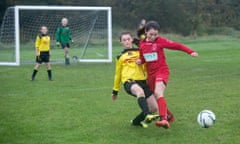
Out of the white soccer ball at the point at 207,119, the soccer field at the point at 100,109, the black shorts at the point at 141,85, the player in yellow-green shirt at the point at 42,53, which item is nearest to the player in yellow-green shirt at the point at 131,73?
the black shorts at the point at 141,85

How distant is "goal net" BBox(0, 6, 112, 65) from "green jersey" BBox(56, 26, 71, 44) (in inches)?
71.0

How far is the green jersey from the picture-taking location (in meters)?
21.2

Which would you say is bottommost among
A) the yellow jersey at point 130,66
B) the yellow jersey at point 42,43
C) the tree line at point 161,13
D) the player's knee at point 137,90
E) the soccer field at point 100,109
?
the soccer field at point 100,109

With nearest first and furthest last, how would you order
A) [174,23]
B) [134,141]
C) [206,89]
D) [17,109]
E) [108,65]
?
[134,141]
[17,109]
[206,89]
[108,65]
[174,23]

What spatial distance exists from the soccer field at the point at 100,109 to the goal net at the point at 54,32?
21.8 feet

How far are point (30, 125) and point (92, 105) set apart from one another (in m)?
2.27

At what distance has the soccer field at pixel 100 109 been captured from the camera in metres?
7.55

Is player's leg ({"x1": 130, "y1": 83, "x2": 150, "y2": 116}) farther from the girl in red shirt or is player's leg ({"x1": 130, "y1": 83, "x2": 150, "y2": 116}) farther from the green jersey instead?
the green jersey

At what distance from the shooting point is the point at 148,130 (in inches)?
317

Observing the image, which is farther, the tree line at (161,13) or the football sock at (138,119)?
the tree line at (161,13)

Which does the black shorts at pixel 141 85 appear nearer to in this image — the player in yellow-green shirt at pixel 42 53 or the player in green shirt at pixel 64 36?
the player in yellow-green shirt at pixel 42 53

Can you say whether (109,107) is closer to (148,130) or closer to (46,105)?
(46,105)

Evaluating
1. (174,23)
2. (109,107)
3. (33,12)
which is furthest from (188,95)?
(174,23)

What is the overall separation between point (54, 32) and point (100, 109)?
16441mm
